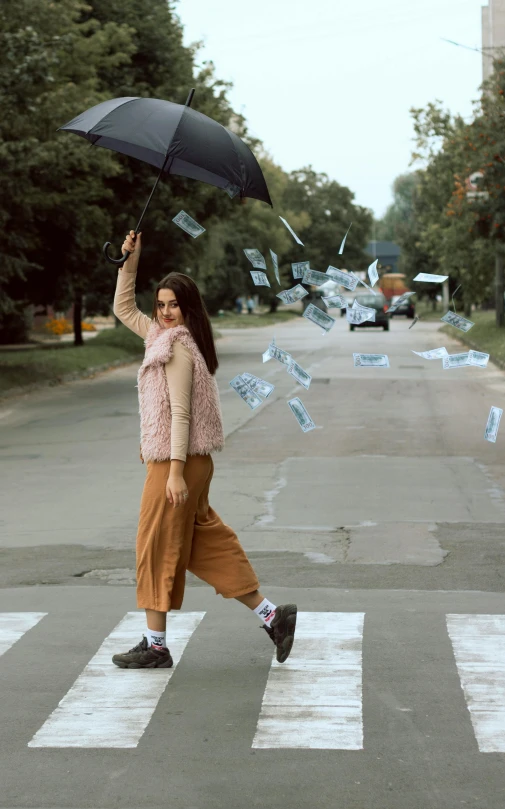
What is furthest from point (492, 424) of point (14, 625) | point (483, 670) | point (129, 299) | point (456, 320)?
point (14, 625)

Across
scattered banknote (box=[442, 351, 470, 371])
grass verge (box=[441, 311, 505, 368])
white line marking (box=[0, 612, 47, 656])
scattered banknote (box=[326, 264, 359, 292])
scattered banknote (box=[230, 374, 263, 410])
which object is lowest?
grass verge (box=[441, 311, 505, 368])

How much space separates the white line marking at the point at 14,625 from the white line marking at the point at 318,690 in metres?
1.47

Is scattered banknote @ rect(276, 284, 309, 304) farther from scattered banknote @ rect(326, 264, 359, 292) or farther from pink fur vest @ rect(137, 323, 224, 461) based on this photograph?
pink fur vest @ rect(137, 323, 224, 461)

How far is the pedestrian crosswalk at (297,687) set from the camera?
16.6 ft

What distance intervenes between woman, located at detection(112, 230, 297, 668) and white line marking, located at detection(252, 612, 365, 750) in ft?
0.72

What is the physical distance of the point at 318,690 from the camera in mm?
5703

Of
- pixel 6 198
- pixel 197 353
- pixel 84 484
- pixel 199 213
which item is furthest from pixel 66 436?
pixel 199 213

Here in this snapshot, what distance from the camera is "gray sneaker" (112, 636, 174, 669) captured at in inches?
239

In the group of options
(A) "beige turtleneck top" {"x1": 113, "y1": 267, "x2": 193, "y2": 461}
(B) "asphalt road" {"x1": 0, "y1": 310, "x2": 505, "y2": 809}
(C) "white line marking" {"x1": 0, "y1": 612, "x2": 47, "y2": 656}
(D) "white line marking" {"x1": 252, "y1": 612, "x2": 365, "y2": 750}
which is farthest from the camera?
(C) "white line marking" {"x1": 0, "y1": 612, "x2": 47, "y2": 656}

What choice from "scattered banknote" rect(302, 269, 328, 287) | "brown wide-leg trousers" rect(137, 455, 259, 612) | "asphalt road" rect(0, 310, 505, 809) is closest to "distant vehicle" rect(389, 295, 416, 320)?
"scattered banknote" rect(302, 269, 328, 287)

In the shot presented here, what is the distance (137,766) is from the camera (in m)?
4.74

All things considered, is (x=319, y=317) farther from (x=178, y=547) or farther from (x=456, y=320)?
(x=178, y=547)

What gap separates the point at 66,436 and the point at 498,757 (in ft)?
42.5

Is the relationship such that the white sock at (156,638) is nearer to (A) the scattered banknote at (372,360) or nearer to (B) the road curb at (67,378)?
(A) the scattered banknote at (372,360)
